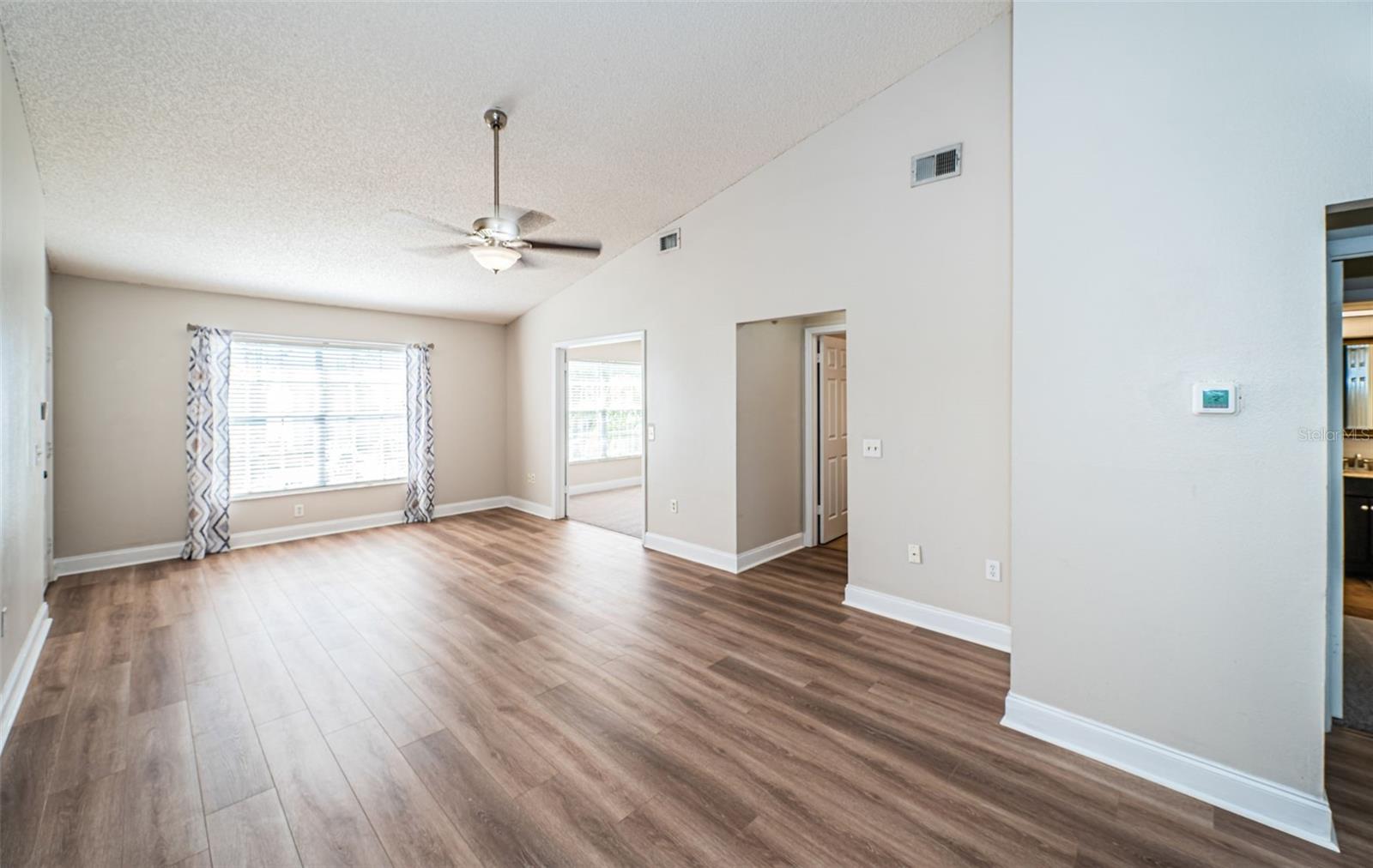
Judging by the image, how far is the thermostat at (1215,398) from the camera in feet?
6.20

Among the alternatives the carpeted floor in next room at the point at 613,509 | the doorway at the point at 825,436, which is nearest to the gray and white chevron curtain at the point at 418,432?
the carpeted floor in next room at the point at 613,509

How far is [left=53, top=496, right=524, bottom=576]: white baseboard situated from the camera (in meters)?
4.68

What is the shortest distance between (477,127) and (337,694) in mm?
3206

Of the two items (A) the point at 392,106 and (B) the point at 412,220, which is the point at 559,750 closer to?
(A) the point at 392,106

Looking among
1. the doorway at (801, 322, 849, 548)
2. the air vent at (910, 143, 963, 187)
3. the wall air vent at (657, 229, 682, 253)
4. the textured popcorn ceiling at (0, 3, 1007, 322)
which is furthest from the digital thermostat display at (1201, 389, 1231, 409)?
the wall air vent at (657, 229, 682, 253)

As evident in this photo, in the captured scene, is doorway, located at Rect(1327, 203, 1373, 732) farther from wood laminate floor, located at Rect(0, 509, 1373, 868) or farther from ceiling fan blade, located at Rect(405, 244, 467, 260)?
ceiling fan blade, located at Rect(405, 244, 467, 260)

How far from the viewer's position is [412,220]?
4137 mm

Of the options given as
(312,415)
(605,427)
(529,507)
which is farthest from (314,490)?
(605,427)

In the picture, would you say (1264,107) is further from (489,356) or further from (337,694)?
(489,356)

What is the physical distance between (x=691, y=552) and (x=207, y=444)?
4.77 meters

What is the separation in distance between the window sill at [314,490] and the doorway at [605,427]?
2.35 m

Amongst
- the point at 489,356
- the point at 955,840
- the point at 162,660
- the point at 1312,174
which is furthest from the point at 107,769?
the point at 489,356

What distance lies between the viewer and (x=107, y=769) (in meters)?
2.12

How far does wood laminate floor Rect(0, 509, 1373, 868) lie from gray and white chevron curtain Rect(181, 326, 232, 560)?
1314 millimetres
